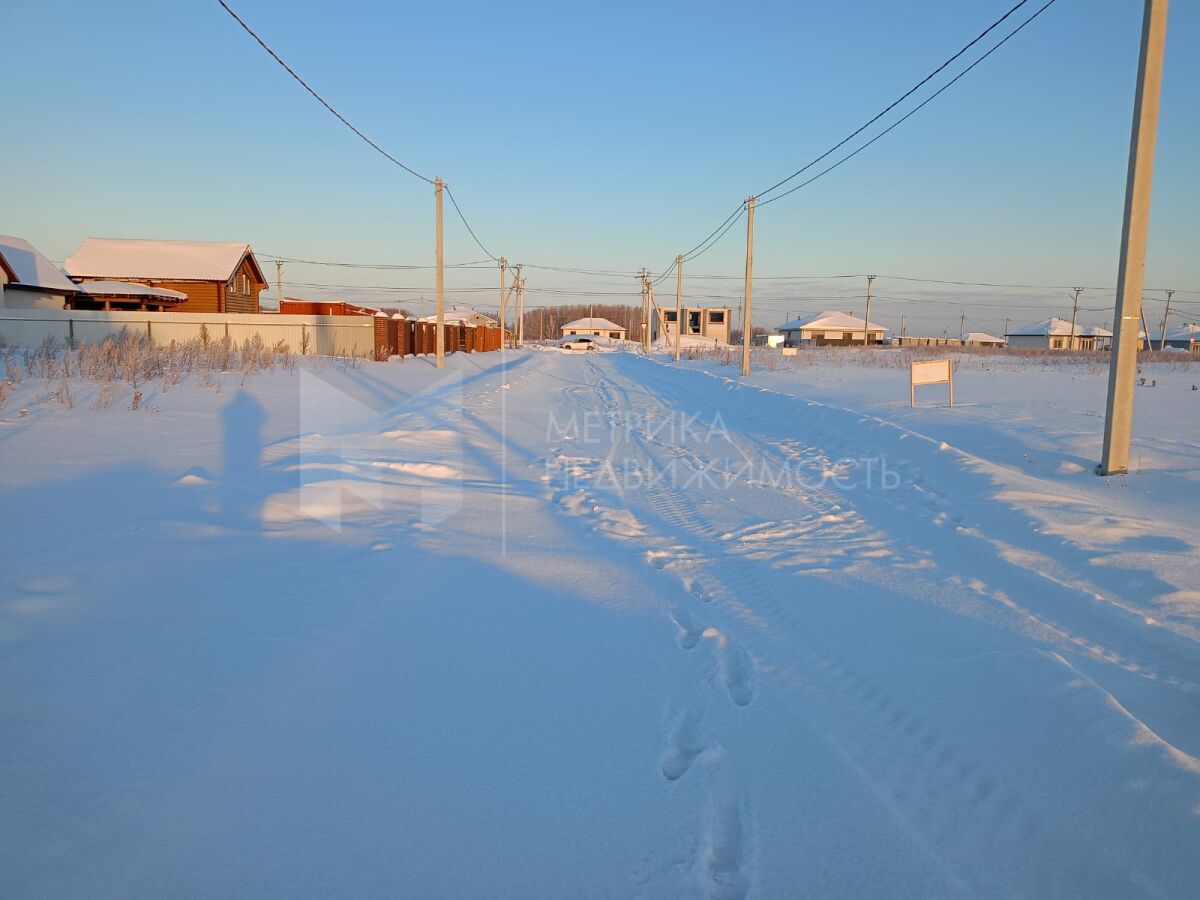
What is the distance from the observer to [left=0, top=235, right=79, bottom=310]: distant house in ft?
105

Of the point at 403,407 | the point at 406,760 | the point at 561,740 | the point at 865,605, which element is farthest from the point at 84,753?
the point at 403,407

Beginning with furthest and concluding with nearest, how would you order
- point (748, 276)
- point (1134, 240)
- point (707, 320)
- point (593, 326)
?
point (593, 326)
point (707, 320)
point (748, 276)
point (1134, 240)

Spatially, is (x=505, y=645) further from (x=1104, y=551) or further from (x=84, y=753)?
(x=1104, y=551)

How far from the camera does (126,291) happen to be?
34469 millimetres

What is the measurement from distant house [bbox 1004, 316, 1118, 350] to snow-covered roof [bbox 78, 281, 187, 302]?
354 ft

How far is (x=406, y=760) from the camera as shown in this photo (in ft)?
9.39

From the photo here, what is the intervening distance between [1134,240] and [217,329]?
31.3 meters

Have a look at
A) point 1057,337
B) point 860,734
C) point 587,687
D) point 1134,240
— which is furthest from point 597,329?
point 860,734

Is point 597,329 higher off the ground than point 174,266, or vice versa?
point 597,329

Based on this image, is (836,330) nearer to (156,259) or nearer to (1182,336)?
(1182,336)

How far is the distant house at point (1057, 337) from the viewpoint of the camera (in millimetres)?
107188

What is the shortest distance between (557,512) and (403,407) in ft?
31.1

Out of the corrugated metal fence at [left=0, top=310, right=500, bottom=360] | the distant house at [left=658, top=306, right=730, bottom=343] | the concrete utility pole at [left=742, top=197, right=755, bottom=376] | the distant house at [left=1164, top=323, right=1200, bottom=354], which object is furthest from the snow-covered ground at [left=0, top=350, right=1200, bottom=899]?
the distant house at [left=1164, top=323, right=1200, bottom=354]

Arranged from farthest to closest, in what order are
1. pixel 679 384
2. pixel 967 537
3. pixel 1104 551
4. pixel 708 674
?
1. pixel 679 384
2. pixel 967 537
3. pixel 1104 551
4. pixel 708 674
